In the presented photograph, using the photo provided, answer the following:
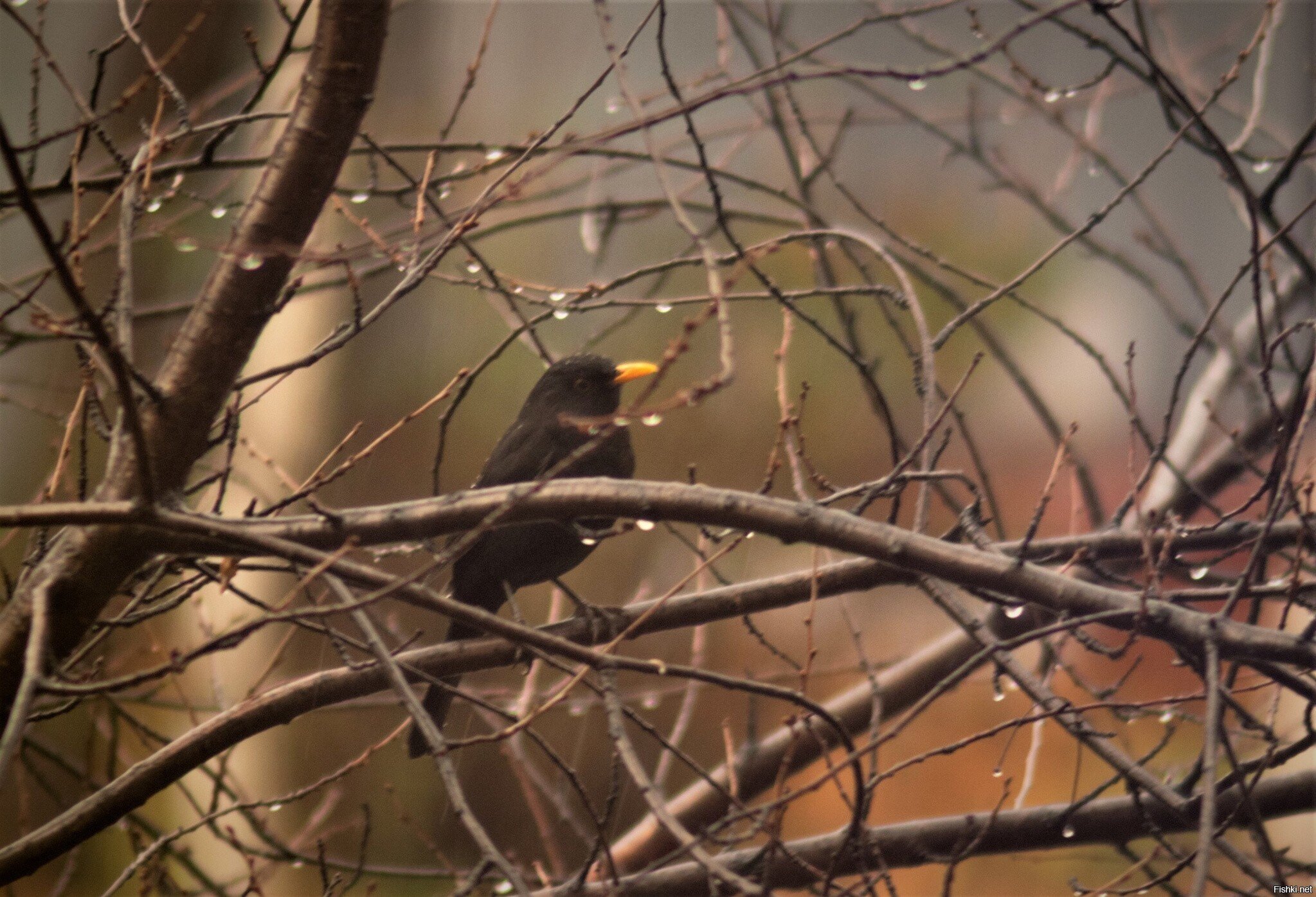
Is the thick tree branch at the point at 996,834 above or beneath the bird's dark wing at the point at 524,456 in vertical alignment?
beneath

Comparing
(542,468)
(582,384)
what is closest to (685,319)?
(582,384)

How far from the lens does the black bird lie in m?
1.81

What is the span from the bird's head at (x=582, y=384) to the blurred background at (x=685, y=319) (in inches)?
4.8

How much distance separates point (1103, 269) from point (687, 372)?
1.10m

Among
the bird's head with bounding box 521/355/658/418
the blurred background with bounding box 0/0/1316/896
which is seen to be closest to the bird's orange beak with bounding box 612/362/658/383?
the bird's head with bounding box 521/355/658/418

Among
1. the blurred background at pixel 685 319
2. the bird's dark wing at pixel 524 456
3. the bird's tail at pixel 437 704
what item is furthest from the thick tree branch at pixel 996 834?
the bird's dark wing at pixel 524 456

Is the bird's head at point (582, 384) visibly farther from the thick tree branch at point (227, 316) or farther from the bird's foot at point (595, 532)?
the thick tree branch at point (227, 316)

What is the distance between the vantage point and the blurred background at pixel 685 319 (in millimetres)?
2049

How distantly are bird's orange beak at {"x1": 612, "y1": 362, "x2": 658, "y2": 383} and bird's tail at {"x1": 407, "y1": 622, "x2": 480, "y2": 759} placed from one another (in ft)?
1.95

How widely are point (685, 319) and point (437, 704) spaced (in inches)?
34.3

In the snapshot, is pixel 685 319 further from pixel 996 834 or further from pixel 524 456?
pixel 996 834

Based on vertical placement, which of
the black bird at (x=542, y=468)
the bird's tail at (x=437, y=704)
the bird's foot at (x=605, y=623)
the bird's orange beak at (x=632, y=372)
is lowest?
the bird's tail at (x=437, y=704)

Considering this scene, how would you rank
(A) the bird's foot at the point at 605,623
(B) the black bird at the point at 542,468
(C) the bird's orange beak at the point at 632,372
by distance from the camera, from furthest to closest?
1. (C) the bird's orange beak at the point at 632,372
2. (B) the black bird at the point at 542,468
3. (A) the bird's foot at the point at 605,623

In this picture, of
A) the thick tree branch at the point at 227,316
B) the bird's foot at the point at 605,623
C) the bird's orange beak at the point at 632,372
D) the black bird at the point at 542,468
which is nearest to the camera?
the thick tree branch at the point at 227,316
